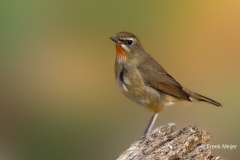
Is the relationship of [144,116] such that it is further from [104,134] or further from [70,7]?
[70,7]

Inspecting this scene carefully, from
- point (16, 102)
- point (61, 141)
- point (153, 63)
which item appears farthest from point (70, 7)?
point (153, 63)

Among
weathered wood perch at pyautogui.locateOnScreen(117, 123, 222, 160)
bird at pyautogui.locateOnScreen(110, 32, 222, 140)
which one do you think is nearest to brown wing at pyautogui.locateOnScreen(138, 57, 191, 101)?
bird at pyautogui.locateOnScreen(110, 32, 222, 140)

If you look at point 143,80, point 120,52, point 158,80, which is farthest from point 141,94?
point 120,52

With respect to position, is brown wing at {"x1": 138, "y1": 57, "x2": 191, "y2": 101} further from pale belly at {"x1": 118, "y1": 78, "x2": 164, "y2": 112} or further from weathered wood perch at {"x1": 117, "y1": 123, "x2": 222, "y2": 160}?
weathered wood perch at {"x1": 117, "y1": 123, "x2": 222, "y2": 160}

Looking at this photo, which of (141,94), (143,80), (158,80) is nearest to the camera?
(141,94)

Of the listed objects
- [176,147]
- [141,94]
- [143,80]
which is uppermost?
[143,80]

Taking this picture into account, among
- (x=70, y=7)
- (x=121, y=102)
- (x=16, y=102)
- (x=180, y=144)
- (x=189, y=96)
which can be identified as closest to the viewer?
(x=180, y=144)

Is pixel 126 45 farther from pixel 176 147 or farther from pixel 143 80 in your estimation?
pixel 176 147
